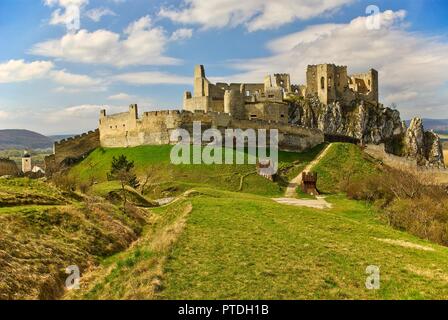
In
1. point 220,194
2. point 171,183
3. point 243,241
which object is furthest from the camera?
point 171,183

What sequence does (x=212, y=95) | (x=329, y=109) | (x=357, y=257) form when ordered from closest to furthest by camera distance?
1. (x=357, y=257)
2. (x=212, y=95)
3. (x=329, y=109)

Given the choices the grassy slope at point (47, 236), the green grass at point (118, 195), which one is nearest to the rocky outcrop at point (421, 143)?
the green grass at point (118, 195)

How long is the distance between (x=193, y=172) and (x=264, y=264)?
121 ft

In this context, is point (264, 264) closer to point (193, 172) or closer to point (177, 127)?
point (193, 172)

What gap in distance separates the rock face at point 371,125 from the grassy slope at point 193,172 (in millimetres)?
26832

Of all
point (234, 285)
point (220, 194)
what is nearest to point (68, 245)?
point (234, 285)

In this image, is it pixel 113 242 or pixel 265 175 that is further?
pixel 265 175

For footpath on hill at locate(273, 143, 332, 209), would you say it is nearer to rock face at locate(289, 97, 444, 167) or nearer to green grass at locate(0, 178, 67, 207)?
green grass at locate(0, 178, 67, 207)

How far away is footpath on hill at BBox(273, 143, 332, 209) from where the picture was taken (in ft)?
130

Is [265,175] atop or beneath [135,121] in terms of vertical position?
beneath

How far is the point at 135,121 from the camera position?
6438 cm

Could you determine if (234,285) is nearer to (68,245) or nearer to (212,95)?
(68,245)
